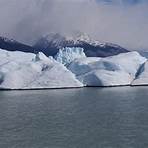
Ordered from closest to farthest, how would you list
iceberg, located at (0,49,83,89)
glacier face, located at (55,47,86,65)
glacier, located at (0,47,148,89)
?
iceberg, located at (0,49,83,89), glacier, located at (0,47,148,89), glacier face, located at (55,47,86,65)

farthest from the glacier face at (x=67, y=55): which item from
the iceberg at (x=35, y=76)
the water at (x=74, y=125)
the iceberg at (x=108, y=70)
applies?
the water at (x=74, y=125)

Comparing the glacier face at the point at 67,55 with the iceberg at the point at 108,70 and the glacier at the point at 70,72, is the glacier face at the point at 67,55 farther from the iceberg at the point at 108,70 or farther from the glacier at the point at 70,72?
the iceberg at the point at 108,70

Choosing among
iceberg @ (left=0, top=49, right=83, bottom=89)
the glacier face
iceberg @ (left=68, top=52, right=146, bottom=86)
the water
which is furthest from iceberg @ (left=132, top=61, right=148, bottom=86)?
the water

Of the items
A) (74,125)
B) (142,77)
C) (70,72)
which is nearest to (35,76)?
(70,72)

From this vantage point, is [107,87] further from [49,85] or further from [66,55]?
[66,55]

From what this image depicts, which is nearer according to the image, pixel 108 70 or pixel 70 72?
pixel 70 72

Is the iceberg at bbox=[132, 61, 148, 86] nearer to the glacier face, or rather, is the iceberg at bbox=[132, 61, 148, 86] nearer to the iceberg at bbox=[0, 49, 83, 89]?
the iceberg at bbox=[0, 49, 83, 89]

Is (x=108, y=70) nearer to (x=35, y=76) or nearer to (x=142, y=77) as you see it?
(x=142, y=77)
